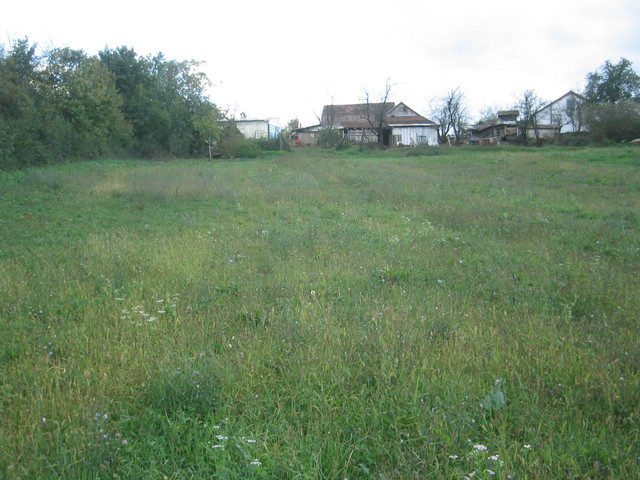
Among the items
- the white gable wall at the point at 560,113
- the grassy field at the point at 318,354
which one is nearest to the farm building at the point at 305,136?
the white gable wall at the point at 560,113

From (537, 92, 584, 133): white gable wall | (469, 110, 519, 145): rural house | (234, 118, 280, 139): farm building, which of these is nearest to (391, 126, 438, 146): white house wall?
(469, 110, 519, 145): rural house

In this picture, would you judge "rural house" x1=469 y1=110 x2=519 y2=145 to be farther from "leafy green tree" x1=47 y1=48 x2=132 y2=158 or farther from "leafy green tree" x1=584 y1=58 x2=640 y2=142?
"leafy green tree" x1=47 y1=48 x2=132 y2=158

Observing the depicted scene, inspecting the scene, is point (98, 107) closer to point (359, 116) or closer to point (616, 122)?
point (359, 116)

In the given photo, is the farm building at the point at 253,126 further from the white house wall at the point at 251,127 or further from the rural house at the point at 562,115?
the rural house at the point at 562,115

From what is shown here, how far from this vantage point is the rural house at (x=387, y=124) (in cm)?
5122

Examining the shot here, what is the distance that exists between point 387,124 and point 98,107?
109 feet

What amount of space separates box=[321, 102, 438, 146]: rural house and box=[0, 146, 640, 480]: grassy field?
1753 inches

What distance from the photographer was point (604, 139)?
36.1m

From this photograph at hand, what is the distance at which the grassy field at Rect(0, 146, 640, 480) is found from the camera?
2.49 metres

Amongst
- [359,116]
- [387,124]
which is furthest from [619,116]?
[359,116]

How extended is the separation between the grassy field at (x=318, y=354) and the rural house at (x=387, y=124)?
44.5 m

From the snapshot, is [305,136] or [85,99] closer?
[85,99]

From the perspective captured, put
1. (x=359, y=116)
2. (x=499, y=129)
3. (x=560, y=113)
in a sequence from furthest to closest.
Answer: (x=359, y=116) < (x=499, y=129) < (x=560, y=113)

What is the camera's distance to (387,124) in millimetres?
53000
